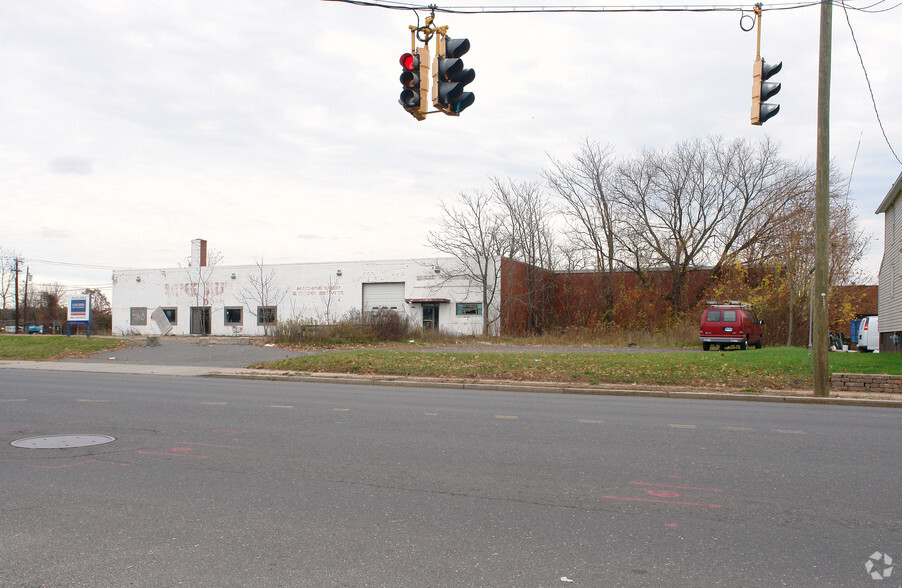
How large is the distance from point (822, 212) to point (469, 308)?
29.7 meters

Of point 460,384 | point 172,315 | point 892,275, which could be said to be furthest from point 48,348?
point 892,275

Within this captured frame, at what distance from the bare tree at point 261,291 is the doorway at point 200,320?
12.4 ft

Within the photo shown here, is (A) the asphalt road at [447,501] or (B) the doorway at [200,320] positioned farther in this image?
(B) the doorway at [200,320]

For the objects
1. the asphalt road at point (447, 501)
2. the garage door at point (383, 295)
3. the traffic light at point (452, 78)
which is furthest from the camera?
the garage door at point (383, 295)

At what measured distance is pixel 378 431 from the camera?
9.44 meters

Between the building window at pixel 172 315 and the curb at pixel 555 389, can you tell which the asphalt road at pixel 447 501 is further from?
the building window at pixel 172 315

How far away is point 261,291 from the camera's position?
160 feet

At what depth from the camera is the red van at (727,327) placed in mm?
27156

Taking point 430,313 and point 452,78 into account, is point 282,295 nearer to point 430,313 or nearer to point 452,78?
point 430,313

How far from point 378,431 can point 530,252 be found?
36.8 m

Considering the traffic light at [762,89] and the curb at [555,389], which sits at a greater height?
the traffic light at [762,89]

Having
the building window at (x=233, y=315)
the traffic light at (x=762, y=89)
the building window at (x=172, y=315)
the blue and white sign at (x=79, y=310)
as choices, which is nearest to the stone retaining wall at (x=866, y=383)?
the traffic light at (x=762, y=89)

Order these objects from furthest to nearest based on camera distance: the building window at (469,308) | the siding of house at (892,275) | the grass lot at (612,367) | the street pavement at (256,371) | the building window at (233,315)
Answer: the building window at (233,315)
the building window at (469,308)
the siding of house at (892,275)
the grass lot at (612,367)
the street pavement at (256,371)

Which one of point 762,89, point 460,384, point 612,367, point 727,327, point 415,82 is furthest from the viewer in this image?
point 727,327
